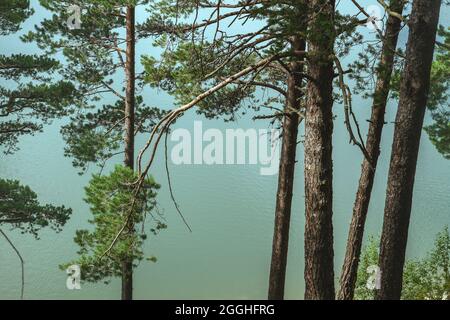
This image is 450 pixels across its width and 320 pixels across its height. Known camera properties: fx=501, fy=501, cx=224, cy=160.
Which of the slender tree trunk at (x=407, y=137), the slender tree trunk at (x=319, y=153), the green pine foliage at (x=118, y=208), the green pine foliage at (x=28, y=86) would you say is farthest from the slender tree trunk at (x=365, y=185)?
the green pine foliage at (x=28, y=86)

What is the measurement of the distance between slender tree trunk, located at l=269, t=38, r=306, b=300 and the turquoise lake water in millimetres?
8914

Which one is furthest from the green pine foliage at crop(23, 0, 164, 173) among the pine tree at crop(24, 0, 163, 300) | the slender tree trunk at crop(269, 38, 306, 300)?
the slender tree trunk at crop(269, 38, 306, 300)

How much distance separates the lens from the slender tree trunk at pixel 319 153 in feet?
13.6

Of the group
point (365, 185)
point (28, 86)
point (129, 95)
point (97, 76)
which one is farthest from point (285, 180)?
point (28, 86)

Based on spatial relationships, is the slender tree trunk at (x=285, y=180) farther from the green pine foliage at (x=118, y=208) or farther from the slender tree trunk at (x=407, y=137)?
the slender tree trunk at (x=407, y=137)

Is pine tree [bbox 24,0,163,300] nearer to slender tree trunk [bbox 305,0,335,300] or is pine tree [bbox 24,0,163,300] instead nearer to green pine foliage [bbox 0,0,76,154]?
green pine foliage [bbox 0,0,76,154]

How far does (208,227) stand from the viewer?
2903 cm

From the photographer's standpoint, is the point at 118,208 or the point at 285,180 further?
the point at 285,180

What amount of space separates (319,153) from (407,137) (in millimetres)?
989

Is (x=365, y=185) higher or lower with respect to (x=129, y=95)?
lower

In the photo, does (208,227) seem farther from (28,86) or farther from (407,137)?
(407,137)

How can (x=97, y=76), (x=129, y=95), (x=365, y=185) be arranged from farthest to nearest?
(x=97, y=76), (x=129, y=95), (x=365, y=185)

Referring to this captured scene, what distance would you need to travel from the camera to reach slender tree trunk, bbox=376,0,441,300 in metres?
4.53

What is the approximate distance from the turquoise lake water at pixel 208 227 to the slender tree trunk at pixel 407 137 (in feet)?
36.2
